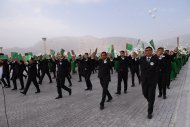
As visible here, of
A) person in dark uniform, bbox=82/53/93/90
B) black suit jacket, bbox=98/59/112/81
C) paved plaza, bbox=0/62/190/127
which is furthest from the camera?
person in dark uniform, bbox=82/53/93/90

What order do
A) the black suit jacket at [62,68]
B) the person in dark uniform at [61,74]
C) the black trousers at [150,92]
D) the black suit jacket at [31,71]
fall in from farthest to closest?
the black suit jacket at [31,71]
the black suit jacket at [62,68]
the person in dark uniform at [61,74]
the black trousers at [150,92]

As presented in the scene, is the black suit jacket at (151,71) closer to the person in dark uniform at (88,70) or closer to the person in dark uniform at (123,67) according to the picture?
the person in dark uniform at (123,67)

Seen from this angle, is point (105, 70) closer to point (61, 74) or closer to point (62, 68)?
point (61, 74)

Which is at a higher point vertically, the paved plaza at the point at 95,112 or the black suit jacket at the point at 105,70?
the black suit jacket at the point at 105,70

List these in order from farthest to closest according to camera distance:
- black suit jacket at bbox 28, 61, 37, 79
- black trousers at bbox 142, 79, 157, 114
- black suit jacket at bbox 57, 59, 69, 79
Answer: black suit jacket at bbox 28, 61, 37, 79 → black suit jacket at bbox 57, 59, 69, 79 → black trousers at bbox 142, 79, 157, 114

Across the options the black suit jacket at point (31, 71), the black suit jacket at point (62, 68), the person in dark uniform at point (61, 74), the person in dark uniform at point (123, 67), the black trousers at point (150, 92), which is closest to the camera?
the black trousers at point (150, 92)

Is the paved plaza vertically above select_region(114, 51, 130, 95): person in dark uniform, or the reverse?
select_region(114, 51, 130, 95): person in dark uniform

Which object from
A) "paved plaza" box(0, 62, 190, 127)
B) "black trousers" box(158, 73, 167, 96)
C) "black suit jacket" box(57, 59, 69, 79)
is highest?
"black suit jacket" box(57, 59, 69, 79)

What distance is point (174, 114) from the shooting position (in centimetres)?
780

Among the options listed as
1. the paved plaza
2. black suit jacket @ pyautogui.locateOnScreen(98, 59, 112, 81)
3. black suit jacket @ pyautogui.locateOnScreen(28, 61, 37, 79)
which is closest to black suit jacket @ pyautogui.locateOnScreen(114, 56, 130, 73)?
the paved plaza

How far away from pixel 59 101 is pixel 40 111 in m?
1.70

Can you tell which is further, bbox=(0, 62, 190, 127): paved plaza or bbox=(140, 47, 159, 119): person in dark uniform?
bbox=(140, 47, 159, 119): person in dark uniform

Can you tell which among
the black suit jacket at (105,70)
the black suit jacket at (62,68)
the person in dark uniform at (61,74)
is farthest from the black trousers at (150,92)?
the black suit jacket at (62,68)

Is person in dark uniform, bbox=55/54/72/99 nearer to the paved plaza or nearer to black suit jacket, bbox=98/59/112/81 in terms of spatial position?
the paved plaza
